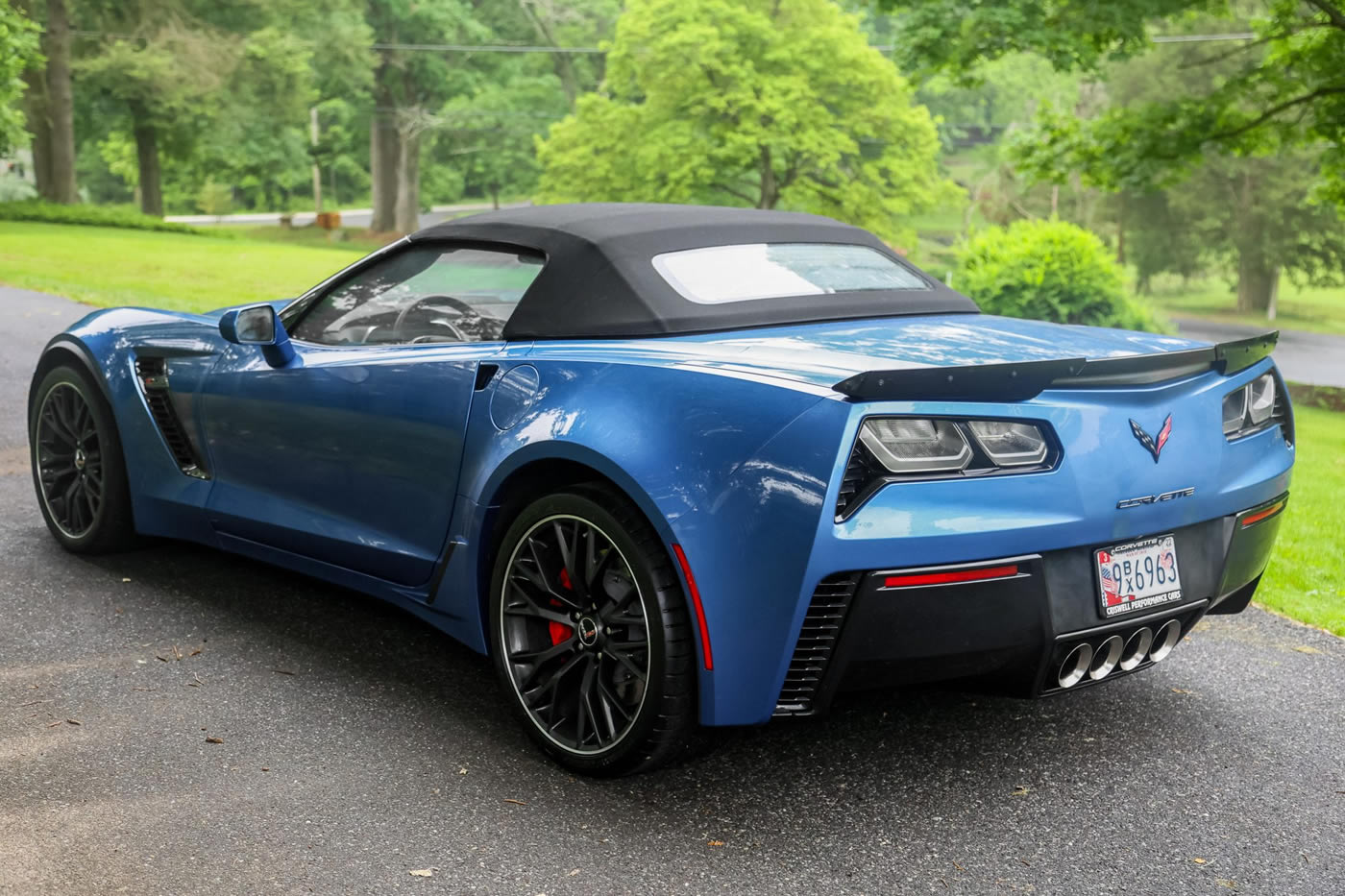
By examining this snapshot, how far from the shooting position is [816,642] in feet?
10.2

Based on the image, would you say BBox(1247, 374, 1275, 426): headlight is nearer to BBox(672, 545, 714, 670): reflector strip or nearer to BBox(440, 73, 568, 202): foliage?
BBox(672, 545, 714, 670): reflector strip

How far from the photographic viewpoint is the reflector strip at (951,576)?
3.04 meters

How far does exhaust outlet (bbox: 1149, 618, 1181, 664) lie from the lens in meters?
3.54

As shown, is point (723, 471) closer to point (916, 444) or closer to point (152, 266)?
point (916, 444)

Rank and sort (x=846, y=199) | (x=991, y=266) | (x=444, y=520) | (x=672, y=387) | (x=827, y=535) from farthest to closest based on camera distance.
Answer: (x=846, y=199) < (x=991, y=266) < (x=444, y=520) < (x=672, y=387) < (x=827, y=535)

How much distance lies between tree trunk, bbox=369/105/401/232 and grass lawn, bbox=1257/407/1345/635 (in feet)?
158

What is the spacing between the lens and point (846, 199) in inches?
1570

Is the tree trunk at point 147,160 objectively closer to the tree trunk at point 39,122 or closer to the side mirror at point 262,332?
the tree trunk at point 39,122

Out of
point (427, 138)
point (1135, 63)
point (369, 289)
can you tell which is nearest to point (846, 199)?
point (1135, 63)

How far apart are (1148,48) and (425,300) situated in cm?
1396

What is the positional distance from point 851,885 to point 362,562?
6.28 ft

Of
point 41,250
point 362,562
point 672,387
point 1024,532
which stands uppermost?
point 672,387

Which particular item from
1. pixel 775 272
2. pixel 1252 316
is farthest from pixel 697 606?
pixel 1252 316

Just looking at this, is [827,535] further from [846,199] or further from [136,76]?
[136,76]
